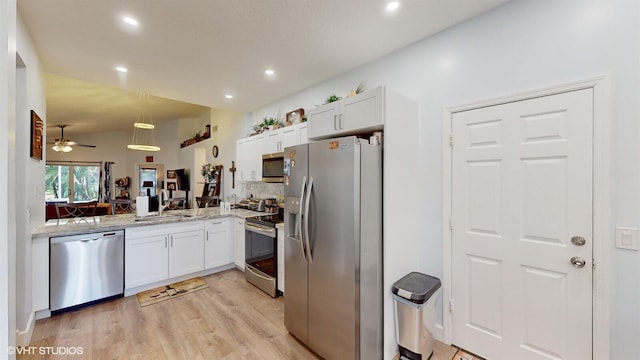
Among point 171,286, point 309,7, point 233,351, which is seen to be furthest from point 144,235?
point 309,7

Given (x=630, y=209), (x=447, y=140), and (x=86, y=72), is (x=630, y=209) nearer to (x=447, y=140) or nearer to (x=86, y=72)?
(x=447, y=140)

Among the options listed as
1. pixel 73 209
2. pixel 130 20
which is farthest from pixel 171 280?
pixel 130 20

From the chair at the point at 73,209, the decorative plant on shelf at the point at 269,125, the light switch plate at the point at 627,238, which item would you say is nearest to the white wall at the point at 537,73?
the light switch plate at the point at 627,238

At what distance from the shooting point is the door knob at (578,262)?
1.75 m

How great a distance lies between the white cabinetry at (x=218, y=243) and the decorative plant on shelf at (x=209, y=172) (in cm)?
253

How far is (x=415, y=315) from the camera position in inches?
80.7

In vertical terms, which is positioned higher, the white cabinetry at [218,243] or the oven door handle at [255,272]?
the white cabinetry at [218,243]

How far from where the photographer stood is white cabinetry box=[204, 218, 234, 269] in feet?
13.0

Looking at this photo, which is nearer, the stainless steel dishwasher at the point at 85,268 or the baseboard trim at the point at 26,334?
the baseboard trim at the point at 26,334

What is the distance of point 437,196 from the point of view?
2436 millimetres

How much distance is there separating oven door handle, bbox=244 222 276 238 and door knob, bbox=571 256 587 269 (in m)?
2.73

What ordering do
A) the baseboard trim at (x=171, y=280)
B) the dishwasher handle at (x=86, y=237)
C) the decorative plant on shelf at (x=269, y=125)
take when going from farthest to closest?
1. the decorative plant on shelf at (x=269, y=125)
2. the baseboard trim at (x=171, y=280)
3. the dishwasher handle at (x=86, y=237)

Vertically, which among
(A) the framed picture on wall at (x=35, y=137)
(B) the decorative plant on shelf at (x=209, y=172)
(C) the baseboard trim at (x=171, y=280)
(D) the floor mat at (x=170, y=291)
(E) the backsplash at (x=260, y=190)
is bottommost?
(D) the floor mat at (x=170, y=291)

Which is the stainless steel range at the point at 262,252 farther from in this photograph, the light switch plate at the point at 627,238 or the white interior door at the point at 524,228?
the light switch plate at the point at 627,238
